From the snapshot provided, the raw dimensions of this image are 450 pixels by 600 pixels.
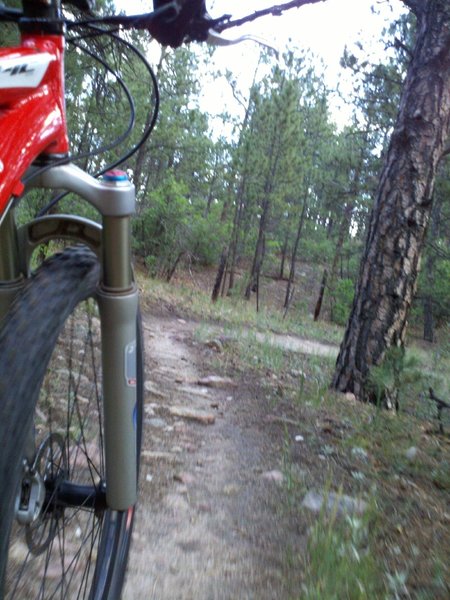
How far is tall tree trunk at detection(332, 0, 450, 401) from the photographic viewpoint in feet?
14.9

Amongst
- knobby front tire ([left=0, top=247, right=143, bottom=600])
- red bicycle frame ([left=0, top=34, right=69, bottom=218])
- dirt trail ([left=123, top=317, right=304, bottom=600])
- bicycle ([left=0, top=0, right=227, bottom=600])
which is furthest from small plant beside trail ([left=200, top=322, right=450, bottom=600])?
red bicycle frame ([left=0, top=34, right=69, bottom=218])

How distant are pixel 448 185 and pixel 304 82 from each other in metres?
9.04

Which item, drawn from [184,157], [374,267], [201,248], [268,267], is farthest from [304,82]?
[374,267]

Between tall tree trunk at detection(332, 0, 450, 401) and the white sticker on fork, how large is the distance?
366cm

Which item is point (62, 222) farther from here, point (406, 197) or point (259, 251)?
point (259, 251)

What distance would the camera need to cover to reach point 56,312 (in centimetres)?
111

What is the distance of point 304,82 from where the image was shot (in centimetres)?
2042

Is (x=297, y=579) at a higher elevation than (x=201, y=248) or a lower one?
higher

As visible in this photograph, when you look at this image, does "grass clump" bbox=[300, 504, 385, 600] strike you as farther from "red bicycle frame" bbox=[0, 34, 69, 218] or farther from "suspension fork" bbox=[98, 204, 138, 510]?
"red bicycle frame" bbox=[0, 34, 69, 218]

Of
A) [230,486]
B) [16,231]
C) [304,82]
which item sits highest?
[304,82]

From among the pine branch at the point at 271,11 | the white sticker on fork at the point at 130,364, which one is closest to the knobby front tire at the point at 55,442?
the white sticker on fork at the point at 130,364

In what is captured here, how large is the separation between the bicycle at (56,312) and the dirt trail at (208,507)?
0.52m

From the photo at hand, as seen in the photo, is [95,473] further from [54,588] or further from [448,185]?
[448,185]

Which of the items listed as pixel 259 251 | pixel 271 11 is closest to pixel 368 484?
pixel 271 11
